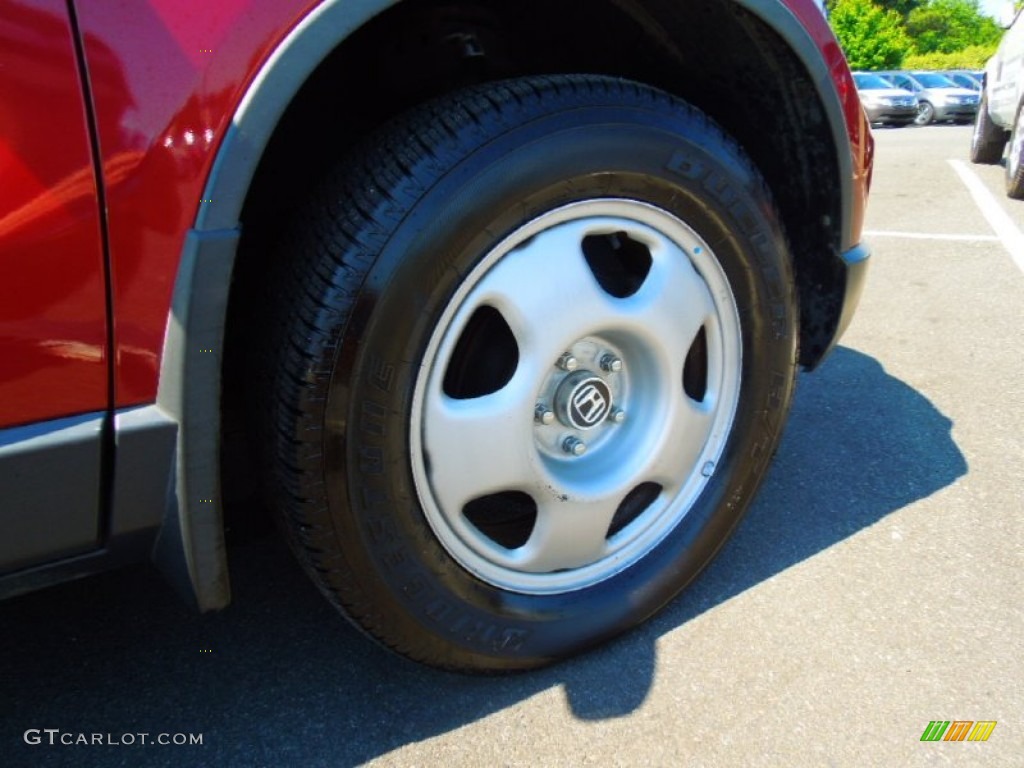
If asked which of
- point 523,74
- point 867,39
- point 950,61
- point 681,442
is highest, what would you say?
point 523,74

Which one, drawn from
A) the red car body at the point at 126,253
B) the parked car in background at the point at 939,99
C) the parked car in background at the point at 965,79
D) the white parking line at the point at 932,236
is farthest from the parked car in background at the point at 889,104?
the red car body at the point at 126,253

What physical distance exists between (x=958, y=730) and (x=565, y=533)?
75 cm

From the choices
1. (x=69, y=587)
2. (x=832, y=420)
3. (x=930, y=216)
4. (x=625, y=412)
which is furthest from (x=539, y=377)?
(x=930, y=216)

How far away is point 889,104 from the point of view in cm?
1952

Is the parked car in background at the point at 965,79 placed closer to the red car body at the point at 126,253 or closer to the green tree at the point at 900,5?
the red car body at the point at 126,253

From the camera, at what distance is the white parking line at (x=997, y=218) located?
4.63 meters

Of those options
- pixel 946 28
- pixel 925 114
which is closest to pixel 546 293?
pixel 925 114

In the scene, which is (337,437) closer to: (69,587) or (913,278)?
(69,587)

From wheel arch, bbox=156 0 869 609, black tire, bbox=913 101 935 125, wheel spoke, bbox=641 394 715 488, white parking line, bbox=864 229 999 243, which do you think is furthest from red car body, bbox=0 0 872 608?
black tire, bbox=913 101 935 125

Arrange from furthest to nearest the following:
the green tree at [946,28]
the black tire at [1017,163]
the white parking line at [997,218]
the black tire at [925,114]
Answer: the green tree at [946,28]
the black tire at [925,114]
the black tire at [1017,163]
the white parking line at [997,218]

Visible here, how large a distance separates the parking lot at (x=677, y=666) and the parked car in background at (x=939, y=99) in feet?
71.2

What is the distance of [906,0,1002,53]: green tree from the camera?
5141 centimetres

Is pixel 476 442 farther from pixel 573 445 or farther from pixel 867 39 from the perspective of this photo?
pixel 867 39

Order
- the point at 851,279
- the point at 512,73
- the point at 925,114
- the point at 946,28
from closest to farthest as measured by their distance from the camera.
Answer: the point at 512,73 → the point at 851,279 → the point at 925,114 → the point at 946,28
